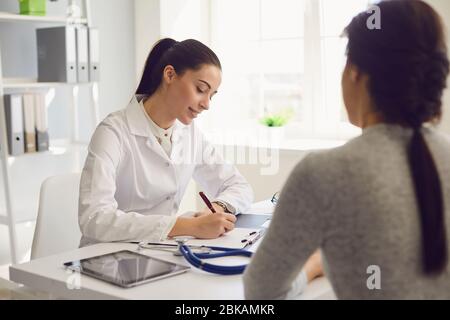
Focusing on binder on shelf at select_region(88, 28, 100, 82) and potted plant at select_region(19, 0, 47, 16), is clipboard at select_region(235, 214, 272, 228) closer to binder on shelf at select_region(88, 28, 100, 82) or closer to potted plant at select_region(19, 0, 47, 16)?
binder on shelf at select_region(88, 28, 100, 82)

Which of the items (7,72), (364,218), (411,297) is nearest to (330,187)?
(364,218)

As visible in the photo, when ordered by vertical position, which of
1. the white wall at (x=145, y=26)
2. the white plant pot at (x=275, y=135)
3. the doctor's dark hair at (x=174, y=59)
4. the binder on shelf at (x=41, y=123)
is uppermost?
the white wall at (x=145, y=26)

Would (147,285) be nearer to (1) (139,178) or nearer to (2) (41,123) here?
(1) (139,178)

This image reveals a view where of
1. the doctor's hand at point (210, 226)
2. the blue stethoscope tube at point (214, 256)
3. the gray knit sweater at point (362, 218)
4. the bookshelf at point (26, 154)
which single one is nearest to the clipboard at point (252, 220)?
the doctor's hand at point (210, 226)

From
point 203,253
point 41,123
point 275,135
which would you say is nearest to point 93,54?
point 41,123

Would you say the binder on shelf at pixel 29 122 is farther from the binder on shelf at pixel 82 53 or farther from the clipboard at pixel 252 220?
the clipboard at pixel 252 220

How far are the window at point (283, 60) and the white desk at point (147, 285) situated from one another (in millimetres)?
2182

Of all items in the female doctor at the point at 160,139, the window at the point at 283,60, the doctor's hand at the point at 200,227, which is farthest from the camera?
the window at the point at 283,60

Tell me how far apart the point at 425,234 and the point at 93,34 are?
8.70 ft

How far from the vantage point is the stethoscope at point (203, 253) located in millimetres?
1392

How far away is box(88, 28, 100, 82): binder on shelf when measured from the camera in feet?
10.8

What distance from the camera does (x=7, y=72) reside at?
10.8 ft

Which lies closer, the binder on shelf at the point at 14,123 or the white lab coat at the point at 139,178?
the white lab coat at the point at 139,178

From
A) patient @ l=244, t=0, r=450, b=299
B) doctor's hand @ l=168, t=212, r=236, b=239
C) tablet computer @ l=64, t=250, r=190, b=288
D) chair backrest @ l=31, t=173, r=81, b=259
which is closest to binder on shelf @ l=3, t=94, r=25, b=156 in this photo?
chair backrest @ l=31, t=173, r=81, b=259
